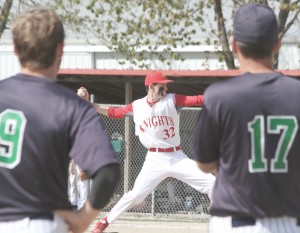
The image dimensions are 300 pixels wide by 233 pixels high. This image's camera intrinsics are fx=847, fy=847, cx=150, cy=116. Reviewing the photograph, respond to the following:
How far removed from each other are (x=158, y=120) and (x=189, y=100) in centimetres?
91

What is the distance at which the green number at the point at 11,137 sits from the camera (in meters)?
3.93

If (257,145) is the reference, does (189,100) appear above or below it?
below

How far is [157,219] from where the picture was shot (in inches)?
585

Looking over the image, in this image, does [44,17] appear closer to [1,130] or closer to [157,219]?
[1,130]

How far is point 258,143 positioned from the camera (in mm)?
4207

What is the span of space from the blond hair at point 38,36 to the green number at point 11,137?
266 mm

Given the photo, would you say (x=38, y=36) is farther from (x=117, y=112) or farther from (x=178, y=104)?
(x=178, y=104)

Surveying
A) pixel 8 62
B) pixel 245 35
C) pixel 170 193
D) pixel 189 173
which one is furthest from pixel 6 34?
pixel 245 35

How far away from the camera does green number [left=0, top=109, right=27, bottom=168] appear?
3.93 metres

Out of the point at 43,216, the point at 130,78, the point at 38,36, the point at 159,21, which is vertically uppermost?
the point at 38,36

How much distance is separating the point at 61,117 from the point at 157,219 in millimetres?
11144

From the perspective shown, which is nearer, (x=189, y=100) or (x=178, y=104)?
(x=189, y=100)

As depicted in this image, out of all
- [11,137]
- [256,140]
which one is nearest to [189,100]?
[256,140]

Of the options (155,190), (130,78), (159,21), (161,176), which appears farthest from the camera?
(159,21)
